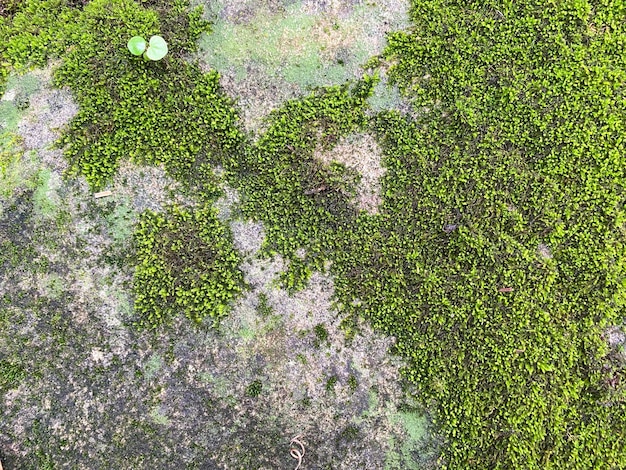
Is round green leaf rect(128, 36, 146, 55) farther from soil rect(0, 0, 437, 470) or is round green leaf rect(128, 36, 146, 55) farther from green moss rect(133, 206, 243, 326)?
green moss rect(133, 206, 243, 326)

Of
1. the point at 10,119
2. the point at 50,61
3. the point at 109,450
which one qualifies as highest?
the point at 50,61

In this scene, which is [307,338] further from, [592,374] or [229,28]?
[229,28]

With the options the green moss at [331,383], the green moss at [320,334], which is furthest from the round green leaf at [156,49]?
the green moss at [331,383]

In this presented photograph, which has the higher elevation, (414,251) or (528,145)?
(528,145)

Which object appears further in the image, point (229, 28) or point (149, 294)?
point (229, 28)

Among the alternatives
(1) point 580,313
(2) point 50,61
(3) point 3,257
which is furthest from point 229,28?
(1) point 580,313

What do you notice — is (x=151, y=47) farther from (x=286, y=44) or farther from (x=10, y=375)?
(x=10, y=375)

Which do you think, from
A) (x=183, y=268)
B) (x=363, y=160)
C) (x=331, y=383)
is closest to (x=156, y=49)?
(x=183, y=268)
